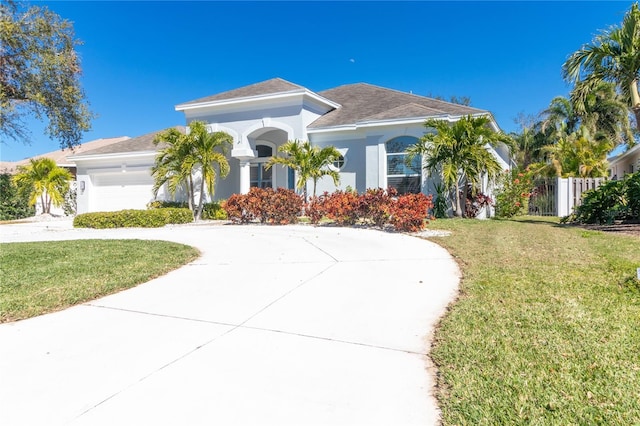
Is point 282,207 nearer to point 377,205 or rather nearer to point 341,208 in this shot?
point 341,208

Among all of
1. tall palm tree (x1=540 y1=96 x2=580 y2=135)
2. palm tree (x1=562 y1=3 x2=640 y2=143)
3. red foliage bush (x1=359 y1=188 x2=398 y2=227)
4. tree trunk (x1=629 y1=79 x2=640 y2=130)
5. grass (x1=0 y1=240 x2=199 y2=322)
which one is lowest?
grass (x1=0 y1=240 x2=199 y2=322)

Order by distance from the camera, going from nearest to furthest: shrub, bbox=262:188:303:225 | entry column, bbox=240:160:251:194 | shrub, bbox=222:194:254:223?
1. shrub, bbox=262:188:303:225
2. shrub, bbox=222:194:254:223
3. entry column, bbox=240:160:251:194

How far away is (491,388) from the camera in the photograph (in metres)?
2.46

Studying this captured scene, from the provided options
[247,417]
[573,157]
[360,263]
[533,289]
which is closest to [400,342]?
[247,417]

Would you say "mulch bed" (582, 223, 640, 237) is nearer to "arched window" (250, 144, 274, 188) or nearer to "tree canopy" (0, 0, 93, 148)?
"arched window" (250, 144, 274, 188)

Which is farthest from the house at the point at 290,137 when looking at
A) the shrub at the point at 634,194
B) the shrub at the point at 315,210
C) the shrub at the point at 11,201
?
the shrub at the point at 634,194

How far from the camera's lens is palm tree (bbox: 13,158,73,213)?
1906 centimetres

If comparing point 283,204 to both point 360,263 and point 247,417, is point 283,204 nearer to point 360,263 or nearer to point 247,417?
point 360,263

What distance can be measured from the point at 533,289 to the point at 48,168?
73.3 ft

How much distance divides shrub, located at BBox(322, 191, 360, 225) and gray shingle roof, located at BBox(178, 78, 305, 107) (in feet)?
21.4

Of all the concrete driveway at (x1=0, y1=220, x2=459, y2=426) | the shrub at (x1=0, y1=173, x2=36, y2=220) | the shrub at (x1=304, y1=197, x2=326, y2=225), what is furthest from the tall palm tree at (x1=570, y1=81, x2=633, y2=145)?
the shrub at (x1=0, y1=173, x2=36, y2=220)

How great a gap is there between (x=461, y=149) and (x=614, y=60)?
460cm

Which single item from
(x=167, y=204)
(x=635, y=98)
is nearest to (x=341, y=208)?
(x=635, y=98)

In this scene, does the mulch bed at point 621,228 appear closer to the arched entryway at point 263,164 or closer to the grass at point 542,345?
the grass at point 542,345
